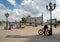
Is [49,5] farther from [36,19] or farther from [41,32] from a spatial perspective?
[36,19]

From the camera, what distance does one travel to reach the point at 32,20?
120 meters

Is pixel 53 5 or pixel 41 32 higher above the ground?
pixel 53 5

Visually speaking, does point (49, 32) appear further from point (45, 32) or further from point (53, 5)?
point (53, 5)

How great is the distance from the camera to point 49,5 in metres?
23.8

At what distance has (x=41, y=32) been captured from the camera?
24.5m

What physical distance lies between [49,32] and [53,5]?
3884 mm

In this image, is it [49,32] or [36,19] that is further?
[36,19]

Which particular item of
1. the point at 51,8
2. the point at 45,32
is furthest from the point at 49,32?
the point at 51,8

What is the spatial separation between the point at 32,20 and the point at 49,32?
316 ft

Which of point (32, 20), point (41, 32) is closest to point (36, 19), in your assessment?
point (32, 20)

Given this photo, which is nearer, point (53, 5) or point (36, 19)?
point (53, 5)

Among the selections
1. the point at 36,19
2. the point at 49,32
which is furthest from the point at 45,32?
the point at 36,19

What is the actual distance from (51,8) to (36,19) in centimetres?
9491

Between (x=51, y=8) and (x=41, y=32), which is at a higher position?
(x=51, y=8)
